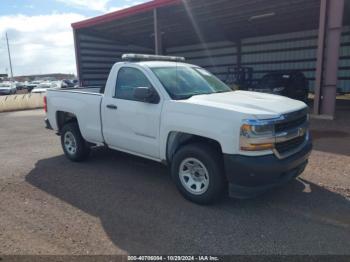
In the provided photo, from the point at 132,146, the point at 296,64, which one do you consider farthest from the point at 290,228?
the point at 296,64

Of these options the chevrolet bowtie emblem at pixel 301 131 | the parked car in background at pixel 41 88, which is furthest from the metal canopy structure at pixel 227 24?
the parked car in background at pixel 41 88

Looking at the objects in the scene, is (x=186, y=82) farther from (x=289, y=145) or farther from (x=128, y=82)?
(x=289, y=145)

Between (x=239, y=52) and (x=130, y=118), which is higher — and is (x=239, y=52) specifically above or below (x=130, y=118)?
above

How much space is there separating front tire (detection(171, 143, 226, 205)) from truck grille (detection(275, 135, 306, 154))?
0.74 metres

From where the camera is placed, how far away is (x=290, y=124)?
13.0ft

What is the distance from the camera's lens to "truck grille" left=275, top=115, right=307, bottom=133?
12.3 feet

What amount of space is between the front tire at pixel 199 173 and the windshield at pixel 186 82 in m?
0.85

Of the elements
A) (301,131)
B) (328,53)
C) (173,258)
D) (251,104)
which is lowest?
(173,258)

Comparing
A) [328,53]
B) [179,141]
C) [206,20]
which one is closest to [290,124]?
[179,141]

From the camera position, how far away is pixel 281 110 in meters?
3.86

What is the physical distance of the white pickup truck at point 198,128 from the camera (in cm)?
366

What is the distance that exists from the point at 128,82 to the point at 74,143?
209 centimetres

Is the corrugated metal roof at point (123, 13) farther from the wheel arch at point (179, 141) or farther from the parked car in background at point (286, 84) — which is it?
the wheel arch at point (179, 141)

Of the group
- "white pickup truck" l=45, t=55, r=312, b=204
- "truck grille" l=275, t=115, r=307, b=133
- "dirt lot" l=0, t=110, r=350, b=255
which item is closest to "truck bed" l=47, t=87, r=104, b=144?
"white pickup truck" l=45, t=55, r=312, b=204
